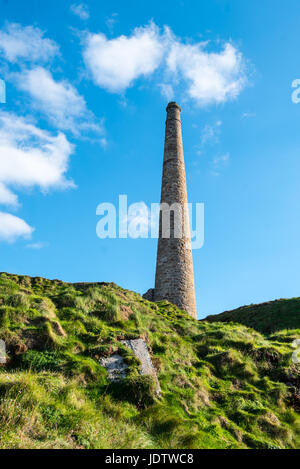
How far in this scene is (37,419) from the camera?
5.43 meters

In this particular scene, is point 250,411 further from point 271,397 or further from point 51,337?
point 51,337

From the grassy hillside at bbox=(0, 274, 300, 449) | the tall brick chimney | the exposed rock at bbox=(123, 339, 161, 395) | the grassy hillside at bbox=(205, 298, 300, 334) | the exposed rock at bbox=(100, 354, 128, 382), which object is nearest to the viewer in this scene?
the grassy hillside at bbox=(0, 274, 300, 449)

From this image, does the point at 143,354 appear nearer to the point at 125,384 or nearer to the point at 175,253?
the point at 125,384

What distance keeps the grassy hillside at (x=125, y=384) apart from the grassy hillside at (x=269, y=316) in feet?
23.1

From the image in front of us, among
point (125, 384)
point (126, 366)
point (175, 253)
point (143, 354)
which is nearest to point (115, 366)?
point (126, 366)

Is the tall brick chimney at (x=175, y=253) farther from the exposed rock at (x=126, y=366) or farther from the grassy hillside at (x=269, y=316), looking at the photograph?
the exposed rock at (x=126, y=366)

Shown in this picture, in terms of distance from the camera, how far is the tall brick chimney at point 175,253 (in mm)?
23719

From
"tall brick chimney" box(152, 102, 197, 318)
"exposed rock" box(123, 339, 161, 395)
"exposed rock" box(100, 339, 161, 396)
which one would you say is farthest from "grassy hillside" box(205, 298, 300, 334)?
"exposed rock" box(100, 339, 161, 396)

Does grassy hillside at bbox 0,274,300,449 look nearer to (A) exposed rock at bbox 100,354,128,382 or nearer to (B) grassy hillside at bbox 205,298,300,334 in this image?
(A) exposed rock at bbox 100,354,128,382

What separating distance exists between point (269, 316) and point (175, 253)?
7.66 m

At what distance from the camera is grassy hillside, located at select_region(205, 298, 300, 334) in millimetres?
19312

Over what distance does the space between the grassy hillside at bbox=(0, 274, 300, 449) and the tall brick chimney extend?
10.4m

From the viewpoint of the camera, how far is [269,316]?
21.1m
